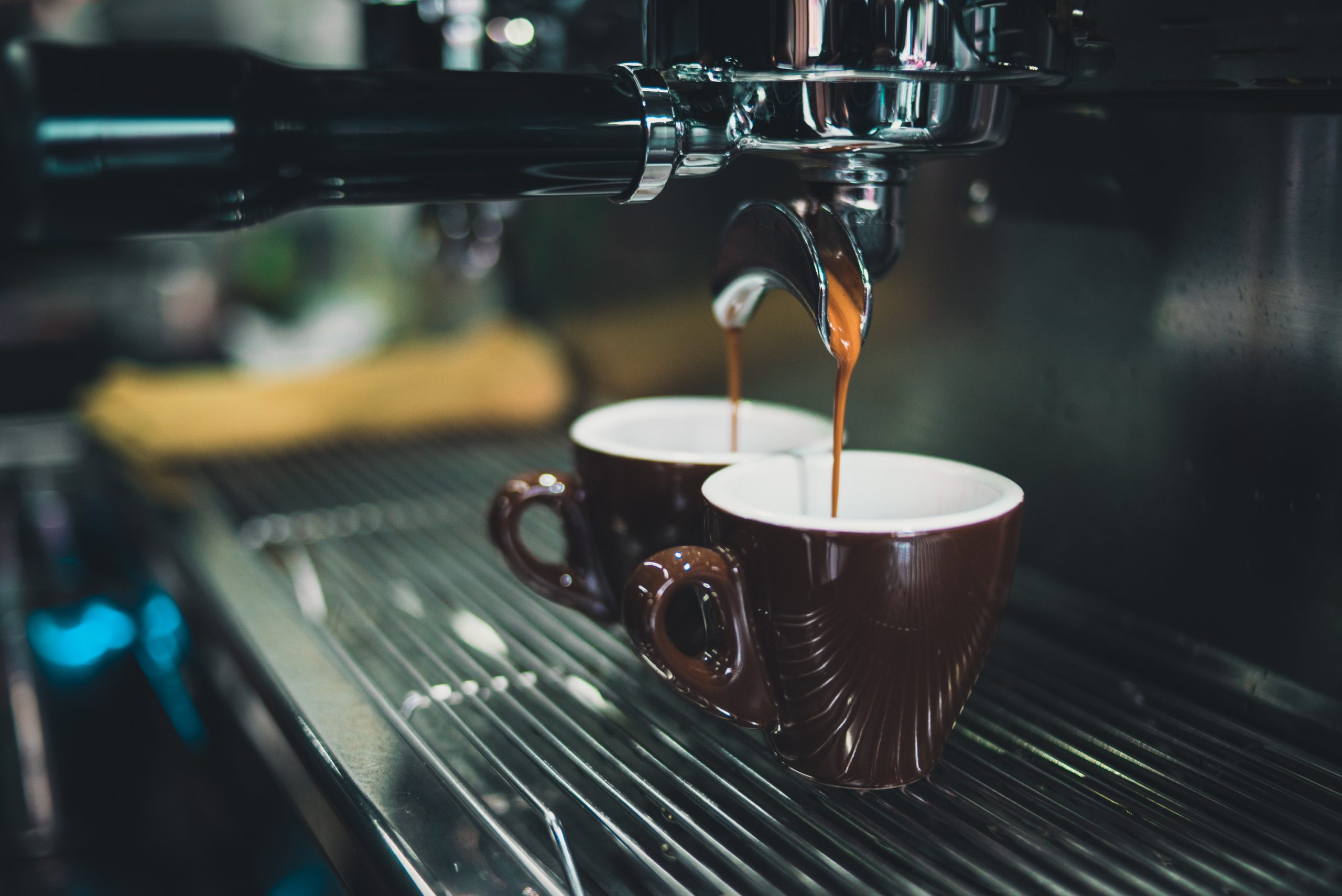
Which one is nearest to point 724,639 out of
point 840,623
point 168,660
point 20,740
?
point 840,623

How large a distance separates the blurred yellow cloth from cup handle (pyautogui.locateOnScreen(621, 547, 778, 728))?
501 mm

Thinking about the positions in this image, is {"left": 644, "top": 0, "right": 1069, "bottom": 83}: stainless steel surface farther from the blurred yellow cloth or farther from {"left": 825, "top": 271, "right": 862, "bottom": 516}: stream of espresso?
the blurred yellow cloth

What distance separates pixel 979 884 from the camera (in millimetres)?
314

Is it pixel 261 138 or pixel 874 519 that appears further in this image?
pixel 874 519

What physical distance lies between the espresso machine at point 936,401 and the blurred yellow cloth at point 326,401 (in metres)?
0.25

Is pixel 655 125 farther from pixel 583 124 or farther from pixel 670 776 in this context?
pixel 670 776

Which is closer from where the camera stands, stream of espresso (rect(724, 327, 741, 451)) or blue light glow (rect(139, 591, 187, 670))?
stream of espresso (rect(724, 327, 741, 451))

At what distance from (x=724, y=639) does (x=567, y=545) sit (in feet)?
0.41

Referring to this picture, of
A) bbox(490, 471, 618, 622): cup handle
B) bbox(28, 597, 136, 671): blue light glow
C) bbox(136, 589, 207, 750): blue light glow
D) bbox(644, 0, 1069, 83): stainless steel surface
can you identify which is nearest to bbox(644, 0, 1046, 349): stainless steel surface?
bbox(644, 0, 1069, 83): stainless steel surface

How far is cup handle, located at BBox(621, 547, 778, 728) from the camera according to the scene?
353 mm

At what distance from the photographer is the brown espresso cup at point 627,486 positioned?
17.1 inches

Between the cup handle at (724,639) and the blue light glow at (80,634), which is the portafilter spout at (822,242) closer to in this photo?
the cup handle at (724,639)

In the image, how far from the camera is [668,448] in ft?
1.69

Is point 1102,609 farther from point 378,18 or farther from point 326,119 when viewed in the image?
point 378,18
